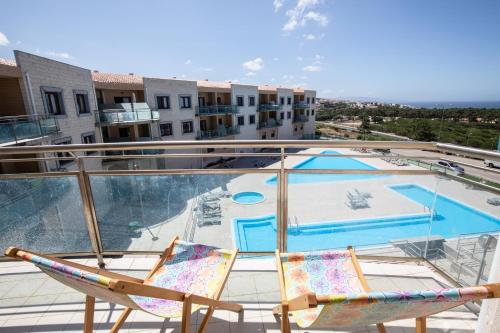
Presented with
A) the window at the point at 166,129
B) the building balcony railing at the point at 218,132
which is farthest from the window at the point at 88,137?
the building balcony railing at the point at 218,132

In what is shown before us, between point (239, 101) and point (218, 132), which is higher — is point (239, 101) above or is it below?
above

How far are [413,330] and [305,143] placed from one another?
160 centimetres

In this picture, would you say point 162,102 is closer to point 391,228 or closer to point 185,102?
Answer: point 185,102

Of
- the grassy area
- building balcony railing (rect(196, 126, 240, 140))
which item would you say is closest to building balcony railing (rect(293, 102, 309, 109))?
building balcony railing (rect(196, 126, 240, 140))

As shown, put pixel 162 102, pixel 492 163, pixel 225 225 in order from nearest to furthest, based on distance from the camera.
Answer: pixel 492 163 → pixel 225 225 → pixel 162 102

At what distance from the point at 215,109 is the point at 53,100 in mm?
12199

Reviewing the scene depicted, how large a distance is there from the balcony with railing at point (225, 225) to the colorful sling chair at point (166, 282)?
0.07m

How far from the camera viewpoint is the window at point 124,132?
1766 centimetres

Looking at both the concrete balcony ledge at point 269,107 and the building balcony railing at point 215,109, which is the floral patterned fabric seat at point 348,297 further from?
the concrete balcony ledge at point 269,107

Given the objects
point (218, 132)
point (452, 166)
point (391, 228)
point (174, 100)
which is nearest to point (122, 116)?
point (174, 100)

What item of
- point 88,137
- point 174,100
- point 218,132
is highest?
point 174,100

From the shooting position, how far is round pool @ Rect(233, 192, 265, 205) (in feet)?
8.60

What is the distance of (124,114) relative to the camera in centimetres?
1543

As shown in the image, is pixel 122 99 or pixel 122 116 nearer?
pixel 122 116
